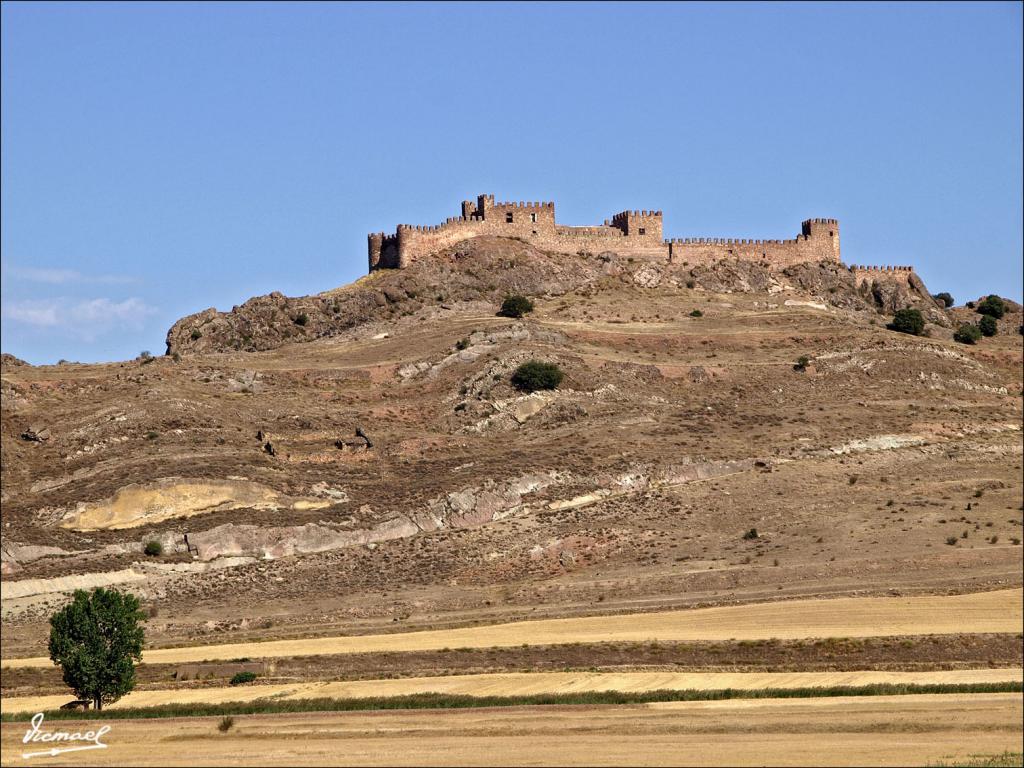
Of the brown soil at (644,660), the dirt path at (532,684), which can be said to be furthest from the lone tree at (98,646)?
the brown soil at (644,660)

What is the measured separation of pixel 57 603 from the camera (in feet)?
223

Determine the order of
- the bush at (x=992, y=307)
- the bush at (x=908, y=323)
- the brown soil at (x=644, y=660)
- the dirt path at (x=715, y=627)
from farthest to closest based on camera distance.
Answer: the bush at (x=992, y=307)
the bush at (x=908, y=323)
the dirt path at (x=715, y=627)
the brown soil at (x=644, y=660)

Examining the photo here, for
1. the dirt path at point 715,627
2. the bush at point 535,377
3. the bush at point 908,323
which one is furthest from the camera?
the bush at point 908,323

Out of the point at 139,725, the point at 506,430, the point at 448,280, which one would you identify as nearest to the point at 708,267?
the point at 448,280

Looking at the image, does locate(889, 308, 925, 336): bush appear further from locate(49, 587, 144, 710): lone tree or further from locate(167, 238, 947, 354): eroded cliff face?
locate(49, 587, 144, 710): lone tree

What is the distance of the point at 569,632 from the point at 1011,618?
15.1 m

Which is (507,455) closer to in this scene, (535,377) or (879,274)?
(535,377)

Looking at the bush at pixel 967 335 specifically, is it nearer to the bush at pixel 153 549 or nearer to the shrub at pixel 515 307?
the shrub at pixel 515 307

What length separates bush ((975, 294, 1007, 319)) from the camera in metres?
113

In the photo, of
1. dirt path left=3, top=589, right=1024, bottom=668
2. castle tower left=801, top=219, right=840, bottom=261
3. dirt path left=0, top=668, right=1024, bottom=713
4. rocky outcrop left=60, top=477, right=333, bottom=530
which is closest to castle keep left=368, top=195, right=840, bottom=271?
castle tower left=801, top=219, right=840, bottom=261

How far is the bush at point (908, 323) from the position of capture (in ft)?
341

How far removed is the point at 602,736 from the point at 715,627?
60.9ft

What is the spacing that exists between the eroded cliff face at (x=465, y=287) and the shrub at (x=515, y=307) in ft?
5.87

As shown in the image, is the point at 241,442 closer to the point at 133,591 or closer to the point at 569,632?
the point at 133,591
